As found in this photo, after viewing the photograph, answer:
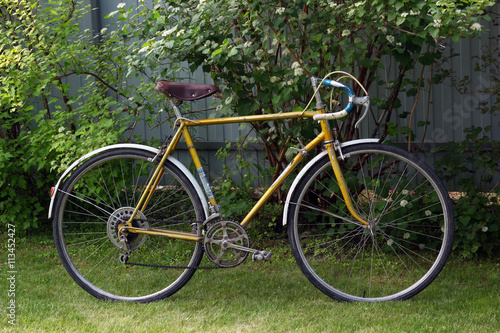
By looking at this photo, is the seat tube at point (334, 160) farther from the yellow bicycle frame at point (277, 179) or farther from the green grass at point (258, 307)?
the green grass at point (258, 307)

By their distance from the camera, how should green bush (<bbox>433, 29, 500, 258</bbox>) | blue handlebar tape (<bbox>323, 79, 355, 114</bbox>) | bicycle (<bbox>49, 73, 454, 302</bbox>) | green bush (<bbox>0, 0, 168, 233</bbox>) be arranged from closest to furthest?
blue handlebar tape (<bbox>323, 79, 355, 114</bbox>) → bicycle (<bbox>49, 73, 454, 302</bbox>) → green bush (<bbox>433, 29, 500, 258</bbox>) → green bush (<bbox>0, 0, 168, 233</bbox>)

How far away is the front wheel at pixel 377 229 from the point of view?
3.05 metres

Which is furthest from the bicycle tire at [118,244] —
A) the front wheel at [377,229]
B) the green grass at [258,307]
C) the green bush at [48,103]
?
the front wheel at [377,229]

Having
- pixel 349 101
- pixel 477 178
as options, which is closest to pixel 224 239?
pixel 349 101

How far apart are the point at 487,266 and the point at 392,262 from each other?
0.58 m

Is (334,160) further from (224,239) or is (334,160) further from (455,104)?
(455,104)

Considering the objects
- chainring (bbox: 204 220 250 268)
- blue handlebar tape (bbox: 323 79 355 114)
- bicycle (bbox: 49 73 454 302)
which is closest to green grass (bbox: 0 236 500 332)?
bicycle (bbox: 49 73 454 302)

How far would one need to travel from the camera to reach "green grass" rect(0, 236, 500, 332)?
2816 millimetres

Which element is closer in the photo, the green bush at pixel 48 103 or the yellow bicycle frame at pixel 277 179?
the yellow bicycle frame at pixel 277 179

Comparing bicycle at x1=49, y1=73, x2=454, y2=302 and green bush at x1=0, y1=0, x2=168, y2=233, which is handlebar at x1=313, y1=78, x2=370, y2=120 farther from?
green bush at x1=0, y1=0, x2=168, y2=233

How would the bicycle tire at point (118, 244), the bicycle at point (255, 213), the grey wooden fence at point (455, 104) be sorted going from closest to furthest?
the bicycle at point (255, 213) → the bicycle tire at point (118, 244) → the grey wooden fence at point (455, 104)

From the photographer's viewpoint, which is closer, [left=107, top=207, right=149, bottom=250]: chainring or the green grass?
the green grass

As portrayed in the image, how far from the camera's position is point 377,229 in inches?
124

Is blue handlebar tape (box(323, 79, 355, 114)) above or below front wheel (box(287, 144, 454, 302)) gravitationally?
above
